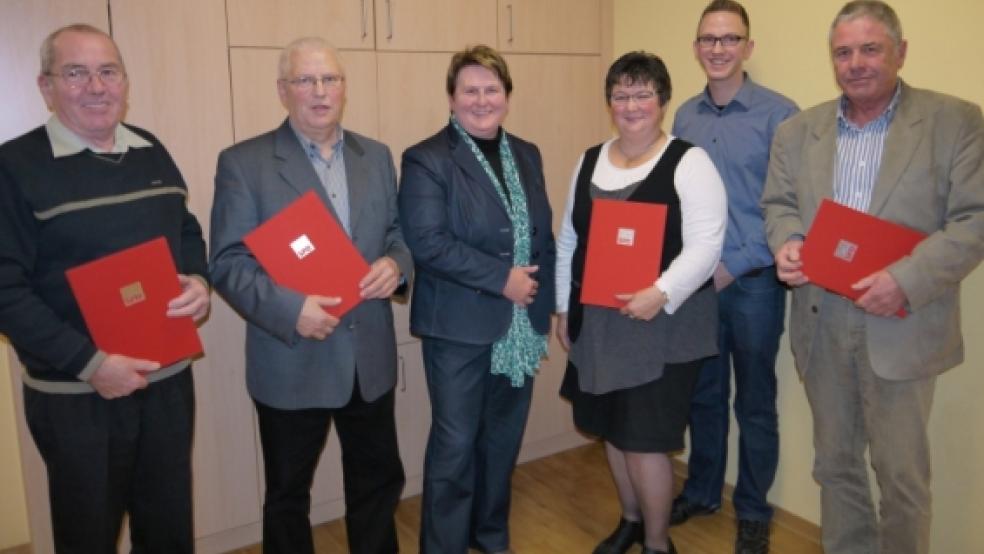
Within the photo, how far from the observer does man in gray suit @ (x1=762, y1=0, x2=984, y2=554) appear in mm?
1979

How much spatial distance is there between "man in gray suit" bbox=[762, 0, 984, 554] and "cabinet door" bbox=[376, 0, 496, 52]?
1.40 meters

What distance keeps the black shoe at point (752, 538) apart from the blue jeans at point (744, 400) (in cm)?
3

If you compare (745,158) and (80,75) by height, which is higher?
(80,75)

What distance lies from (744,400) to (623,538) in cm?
67

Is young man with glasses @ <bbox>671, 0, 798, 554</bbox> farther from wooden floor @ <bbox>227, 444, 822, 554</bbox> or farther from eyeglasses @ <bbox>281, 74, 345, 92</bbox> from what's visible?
eyeglasses @ <bbox>281, 74, 345, 92</bbox>

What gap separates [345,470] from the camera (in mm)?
2436

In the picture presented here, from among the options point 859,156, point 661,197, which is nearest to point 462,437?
point 661,197

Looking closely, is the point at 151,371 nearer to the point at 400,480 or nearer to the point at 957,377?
the point at 400,480

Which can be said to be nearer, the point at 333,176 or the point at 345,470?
the point at 333,176

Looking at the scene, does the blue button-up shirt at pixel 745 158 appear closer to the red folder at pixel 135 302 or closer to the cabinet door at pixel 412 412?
the cabinet door at pixel 412 412

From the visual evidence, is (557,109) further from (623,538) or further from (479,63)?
(623,538)

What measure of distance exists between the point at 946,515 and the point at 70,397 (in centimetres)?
264

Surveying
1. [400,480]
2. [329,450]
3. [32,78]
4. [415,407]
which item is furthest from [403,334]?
[32,78]

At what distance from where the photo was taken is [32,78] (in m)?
2.35
